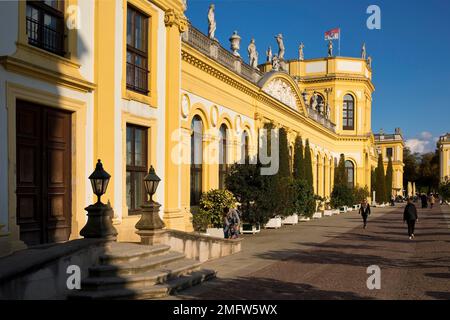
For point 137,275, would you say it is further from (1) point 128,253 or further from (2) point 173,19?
(2) point 173,19

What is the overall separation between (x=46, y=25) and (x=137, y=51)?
3.47m

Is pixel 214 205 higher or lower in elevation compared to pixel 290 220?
higher

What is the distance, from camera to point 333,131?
2034 inches

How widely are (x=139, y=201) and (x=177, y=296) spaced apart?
15.9 ft

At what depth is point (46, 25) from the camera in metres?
10.2

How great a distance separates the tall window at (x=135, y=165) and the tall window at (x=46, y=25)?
124 inches

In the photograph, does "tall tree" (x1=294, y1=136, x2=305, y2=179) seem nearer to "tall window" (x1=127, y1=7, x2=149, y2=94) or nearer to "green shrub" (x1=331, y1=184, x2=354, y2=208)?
"green shrub" (x1=331, y1=184, x2=354, y2=208)

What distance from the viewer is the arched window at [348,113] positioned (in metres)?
55.0

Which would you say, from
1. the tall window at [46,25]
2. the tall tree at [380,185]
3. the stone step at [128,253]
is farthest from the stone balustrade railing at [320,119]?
the tall window at [46,25]

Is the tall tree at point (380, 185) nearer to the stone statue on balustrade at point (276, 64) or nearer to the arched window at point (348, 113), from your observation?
the arched window at point (348, 113)

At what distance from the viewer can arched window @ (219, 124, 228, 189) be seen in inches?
912

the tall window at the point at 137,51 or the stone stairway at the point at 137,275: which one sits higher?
the tall window at the point at 137,51

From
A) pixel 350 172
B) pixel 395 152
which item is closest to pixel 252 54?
pixel 350 172
